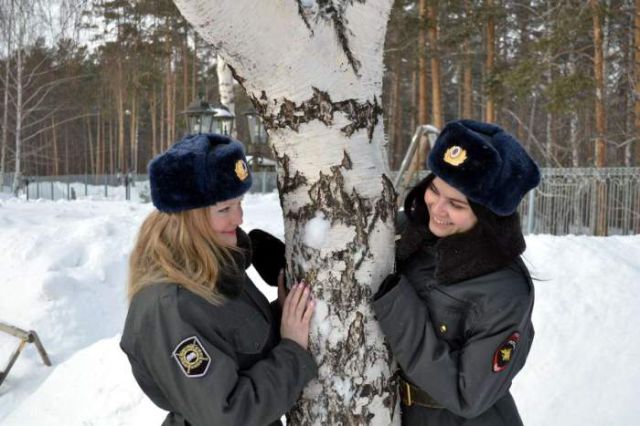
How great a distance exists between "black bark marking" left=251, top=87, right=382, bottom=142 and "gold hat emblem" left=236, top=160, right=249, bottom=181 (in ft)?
0.57

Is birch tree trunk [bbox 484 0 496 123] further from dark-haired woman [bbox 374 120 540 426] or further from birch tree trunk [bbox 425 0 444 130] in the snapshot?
dark-haired woman [bbox 374 120 540 426]

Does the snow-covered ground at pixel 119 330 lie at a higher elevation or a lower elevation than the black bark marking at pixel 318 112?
lower

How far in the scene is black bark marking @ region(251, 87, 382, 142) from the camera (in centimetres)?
146

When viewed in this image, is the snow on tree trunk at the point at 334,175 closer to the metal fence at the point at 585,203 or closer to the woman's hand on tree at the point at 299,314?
the woman's hand on tree at the point at 299,314

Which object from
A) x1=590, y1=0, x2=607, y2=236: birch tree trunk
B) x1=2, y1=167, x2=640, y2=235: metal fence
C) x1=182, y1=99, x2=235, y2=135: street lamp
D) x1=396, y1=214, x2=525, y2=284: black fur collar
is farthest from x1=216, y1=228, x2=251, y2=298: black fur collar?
x1=590, y1=0, x2=607, y2=236: birch tree trunk

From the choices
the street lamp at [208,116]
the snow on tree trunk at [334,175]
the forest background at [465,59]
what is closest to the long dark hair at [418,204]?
the snow on tree trunk at [334,175]

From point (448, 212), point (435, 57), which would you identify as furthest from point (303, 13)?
point (435, 57)

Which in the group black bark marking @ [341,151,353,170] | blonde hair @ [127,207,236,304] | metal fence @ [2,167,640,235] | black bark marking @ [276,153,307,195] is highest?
black bark marking @ [341,151,353,170]

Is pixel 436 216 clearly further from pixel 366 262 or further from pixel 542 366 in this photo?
pixel 542 366

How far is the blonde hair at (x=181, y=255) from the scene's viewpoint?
1.54 m

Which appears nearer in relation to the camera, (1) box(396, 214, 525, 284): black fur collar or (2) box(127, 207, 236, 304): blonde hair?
(2) box(127, 207, 236, 304): blonde hair

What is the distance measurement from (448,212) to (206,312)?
0.78 m

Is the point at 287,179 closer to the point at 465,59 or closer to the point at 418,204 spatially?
the point at 418,204

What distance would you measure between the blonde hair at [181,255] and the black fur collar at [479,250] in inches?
25.2
